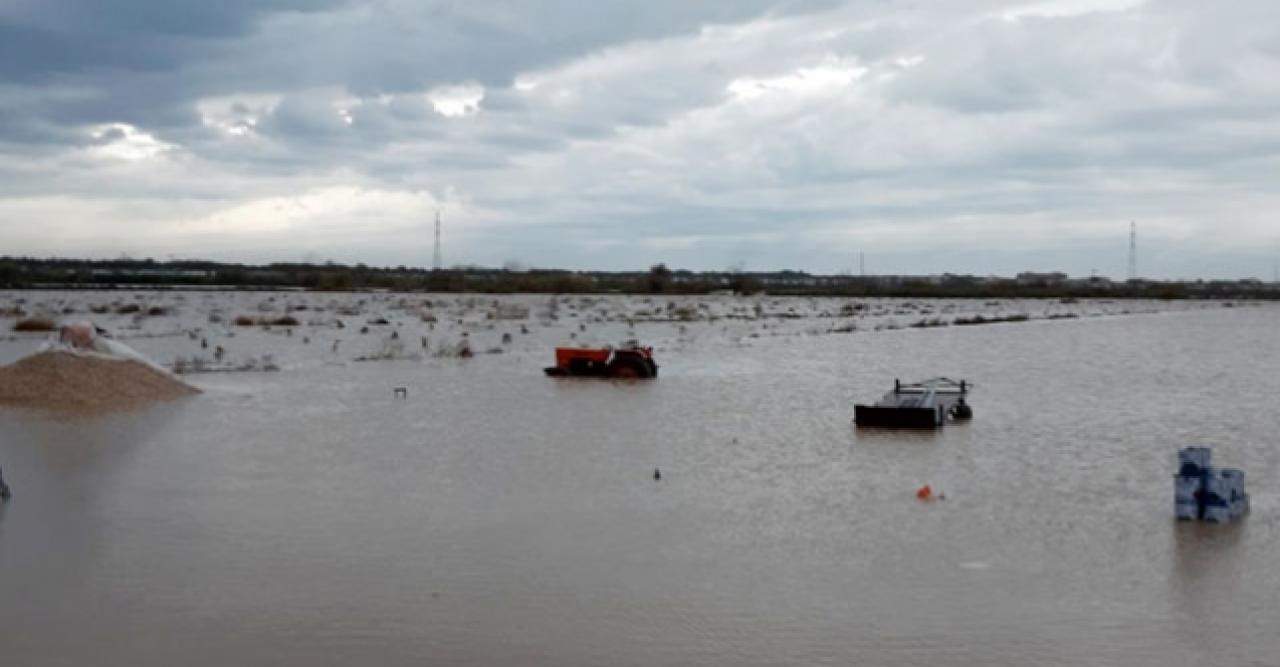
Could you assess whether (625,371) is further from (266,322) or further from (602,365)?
(266,322)

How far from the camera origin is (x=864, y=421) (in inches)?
776

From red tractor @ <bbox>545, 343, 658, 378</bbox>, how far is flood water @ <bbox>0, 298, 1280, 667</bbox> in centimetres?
542

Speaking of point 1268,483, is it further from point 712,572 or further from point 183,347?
point 183,347

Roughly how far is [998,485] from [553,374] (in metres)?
15.0

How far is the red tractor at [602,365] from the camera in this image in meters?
28.2

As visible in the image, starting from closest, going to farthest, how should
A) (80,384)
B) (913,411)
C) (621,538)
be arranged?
(621,538) → (913,411) → (80,384)

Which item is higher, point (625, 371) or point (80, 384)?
point (80, 384)

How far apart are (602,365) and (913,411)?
32.5ft

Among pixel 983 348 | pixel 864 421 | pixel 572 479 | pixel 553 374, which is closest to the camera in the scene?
pixel 572 479

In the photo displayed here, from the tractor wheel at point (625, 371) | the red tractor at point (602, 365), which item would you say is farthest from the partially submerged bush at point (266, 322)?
the tractor wheel at point (625, 371)

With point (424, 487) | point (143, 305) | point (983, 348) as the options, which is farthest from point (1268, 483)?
point (143, 305)

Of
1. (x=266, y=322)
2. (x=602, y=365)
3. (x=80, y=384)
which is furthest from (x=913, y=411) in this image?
(x=266, y=322)

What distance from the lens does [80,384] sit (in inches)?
830

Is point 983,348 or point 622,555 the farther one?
point 983,348
